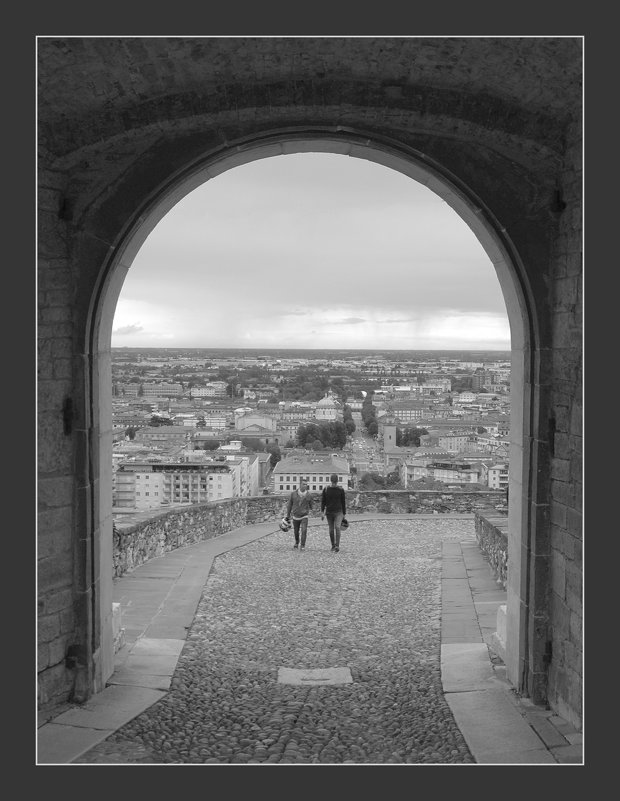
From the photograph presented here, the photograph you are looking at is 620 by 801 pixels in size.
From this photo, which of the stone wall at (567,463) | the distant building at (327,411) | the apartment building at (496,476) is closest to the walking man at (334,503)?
the stone wall at (567,463)

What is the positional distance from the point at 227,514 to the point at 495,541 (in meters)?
4.48

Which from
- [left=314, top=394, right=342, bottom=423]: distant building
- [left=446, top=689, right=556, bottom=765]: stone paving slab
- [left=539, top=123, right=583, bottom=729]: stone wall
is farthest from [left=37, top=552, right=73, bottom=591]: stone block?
[left=314, top=394, right=342, bottom=423]: distant building

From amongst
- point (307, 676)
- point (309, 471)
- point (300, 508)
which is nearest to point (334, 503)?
point (300, 508)

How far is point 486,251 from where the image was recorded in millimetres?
4402

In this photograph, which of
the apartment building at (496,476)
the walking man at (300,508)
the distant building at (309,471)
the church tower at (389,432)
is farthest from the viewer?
the church tower at (389,432)

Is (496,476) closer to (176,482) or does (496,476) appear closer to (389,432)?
(389,432)

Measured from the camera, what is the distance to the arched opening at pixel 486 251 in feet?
13.4

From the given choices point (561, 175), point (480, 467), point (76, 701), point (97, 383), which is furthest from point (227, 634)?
point (480, 467)

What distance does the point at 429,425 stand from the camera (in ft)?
58.1

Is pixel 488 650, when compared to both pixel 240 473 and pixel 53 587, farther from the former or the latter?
pixel 240 473

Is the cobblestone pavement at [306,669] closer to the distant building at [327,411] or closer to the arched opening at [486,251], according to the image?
the arched opening at [486,251]

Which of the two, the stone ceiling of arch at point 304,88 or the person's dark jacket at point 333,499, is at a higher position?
the stone ceiling of arch at point 304,88

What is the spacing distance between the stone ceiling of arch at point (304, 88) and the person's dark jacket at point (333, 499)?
568 centimetres

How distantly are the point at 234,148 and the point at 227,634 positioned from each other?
3.56m
